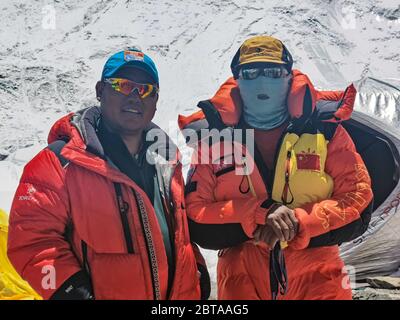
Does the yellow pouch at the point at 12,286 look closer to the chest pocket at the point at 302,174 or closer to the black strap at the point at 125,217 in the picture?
the black strap at the point at 125,217

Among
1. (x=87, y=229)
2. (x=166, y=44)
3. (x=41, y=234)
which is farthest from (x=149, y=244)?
(x=166, y=44)

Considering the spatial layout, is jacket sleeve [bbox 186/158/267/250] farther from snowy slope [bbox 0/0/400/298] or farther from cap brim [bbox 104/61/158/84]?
snowy slope [bbox 0/0/400/298]

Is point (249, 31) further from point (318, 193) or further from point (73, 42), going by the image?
point (318, 193)

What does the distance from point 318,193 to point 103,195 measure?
116 centimetres

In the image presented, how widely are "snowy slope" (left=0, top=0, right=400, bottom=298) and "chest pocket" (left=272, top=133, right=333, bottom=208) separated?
1149 centimetres

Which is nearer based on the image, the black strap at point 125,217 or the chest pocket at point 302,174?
the black strap at point 125,217

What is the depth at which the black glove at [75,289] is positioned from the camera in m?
2.65

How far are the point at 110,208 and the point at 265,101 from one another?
1.07 metres

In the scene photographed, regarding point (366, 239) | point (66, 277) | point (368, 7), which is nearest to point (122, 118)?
point (66, 277)

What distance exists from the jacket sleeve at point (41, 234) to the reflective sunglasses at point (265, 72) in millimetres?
1206

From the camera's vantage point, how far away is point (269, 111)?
3.18 meters

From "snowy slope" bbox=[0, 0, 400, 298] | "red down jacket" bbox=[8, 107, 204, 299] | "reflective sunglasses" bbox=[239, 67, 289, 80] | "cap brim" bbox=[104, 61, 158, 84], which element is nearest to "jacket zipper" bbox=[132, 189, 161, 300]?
"red down jacket" bbox=[8, 107, 204, 299]

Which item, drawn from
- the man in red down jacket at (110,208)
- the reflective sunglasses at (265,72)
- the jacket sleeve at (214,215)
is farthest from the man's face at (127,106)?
the reflective sunglasses at (265,72)

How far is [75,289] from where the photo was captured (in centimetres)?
267
